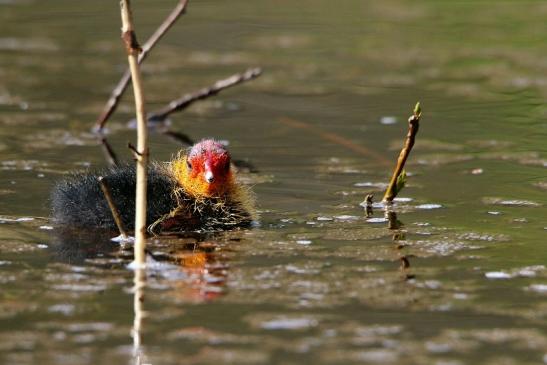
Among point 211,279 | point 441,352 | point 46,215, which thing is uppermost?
point 46,215

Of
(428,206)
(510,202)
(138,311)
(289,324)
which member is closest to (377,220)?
(428,206)

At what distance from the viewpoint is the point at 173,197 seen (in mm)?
6730

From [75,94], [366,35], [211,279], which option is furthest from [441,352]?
[366,35]

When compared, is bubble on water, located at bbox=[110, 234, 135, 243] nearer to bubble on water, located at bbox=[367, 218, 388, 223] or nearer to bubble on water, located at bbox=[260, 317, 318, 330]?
bubble on water, located at bbox=[367, 218, 388, 223]

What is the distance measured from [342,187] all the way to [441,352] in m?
3.32

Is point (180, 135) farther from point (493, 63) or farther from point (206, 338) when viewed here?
point (206, 338)

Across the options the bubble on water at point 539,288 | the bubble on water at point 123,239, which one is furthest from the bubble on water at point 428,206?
the bubble on water at point 123,239

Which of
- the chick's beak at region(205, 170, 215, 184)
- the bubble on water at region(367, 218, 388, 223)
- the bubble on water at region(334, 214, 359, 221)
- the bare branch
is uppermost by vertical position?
the bare branch

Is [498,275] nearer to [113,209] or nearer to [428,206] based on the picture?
[428,206]

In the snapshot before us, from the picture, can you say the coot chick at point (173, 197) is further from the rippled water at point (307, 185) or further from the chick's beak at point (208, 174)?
the rippled water at point (307, 185)

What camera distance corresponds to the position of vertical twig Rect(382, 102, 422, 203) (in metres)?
6.65

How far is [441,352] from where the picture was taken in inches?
176

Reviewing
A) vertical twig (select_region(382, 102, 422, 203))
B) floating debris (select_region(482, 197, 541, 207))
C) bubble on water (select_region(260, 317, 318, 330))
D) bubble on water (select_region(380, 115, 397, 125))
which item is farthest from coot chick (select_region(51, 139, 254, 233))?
bubble on water (select_region(380, 115, 397, 125))

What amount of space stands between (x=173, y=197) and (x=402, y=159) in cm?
139
